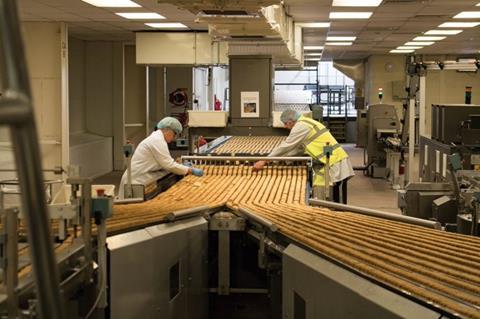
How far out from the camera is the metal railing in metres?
0.60

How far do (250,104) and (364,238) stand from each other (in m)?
4.93

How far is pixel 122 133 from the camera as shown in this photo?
11.9 metres

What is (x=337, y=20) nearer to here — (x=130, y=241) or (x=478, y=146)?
(x=478, y=146)

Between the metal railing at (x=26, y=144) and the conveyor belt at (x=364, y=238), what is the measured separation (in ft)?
3.40

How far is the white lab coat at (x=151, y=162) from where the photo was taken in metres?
4.74

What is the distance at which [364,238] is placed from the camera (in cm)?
244

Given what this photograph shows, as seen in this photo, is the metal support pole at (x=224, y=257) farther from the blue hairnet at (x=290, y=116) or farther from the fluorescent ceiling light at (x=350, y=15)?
the fluorescent ceiling light at (x=350, y=15)

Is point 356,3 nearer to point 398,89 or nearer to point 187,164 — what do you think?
point 187,164

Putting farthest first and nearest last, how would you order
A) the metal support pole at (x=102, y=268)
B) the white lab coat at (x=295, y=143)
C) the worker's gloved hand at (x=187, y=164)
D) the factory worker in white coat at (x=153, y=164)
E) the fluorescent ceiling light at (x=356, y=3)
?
the fluorescent ceiling light at (x=356, y=3) < the white lab coat at (x=295, y=143) < the worker's gloved hand at (x=187, y=164) < the factory worker in white coat at (x=153, y=164) < the metal support pole at (x=102, y=268)

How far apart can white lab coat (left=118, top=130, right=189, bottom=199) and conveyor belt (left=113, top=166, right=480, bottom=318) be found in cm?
25

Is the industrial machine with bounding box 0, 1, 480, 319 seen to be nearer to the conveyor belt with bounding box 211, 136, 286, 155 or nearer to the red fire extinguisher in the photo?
the conveyor belt with bounding box 211, 136, 286, 155

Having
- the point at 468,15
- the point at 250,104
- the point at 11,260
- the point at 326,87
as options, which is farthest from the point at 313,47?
the point at 11,260

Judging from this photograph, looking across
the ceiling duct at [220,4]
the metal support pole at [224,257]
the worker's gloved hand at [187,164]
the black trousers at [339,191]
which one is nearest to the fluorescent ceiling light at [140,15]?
the black trousers at [339,191]

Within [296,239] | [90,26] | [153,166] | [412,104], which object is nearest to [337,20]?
[412,104]
